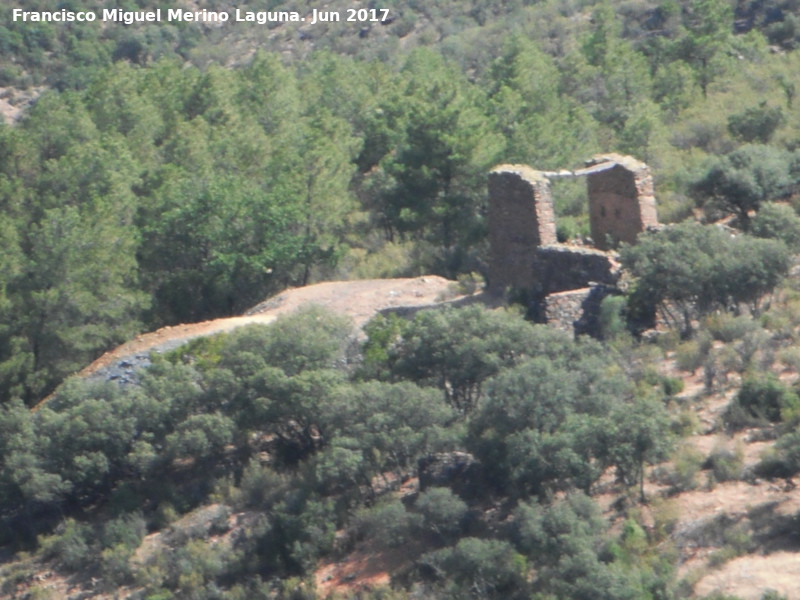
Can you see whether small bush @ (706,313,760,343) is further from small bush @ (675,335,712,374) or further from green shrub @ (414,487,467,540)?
green shrub @ (414,487,467,540)

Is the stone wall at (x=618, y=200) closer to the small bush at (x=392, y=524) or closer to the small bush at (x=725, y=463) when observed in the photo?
the small bush at (x=725, y=463)

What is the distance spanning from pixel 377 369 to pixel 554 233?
4431 millimetres

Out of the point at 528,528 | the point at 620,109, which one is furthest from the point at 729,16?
the point at 528,528

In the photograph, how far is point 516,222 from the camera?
22.1m

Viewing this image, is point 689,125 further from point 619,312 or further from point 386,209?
point 619,312

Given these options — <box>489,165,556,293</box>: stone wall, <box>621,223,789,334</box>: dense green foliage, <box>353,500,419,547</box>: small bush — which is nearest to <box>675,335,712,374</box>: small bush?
<box>621,223,789,334</box>: dense green foliage

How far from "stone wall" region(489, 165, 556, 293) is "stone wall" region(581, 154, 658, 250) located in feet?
3.40

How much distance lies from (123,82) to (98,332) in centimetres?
1246

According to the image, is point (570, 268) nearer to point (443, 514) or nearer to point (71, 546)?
point (443, 514)

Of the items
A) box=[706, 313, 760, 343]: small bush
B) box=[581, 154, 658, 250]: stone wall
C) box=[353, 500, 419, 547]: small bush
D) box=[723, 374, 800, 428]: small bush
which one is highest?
box=[581, 154, 658, 250]: stone wall

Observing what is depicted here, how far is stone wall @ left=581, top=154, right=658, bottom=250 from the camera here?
22016mm

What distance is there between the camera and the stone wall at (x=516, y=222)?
71.5 feet

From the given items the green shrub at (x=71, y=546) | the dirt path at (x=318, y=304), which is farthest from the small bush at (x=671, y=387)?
the green shrub at (x=71, y=546)

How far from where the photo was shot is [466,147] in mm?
26641
